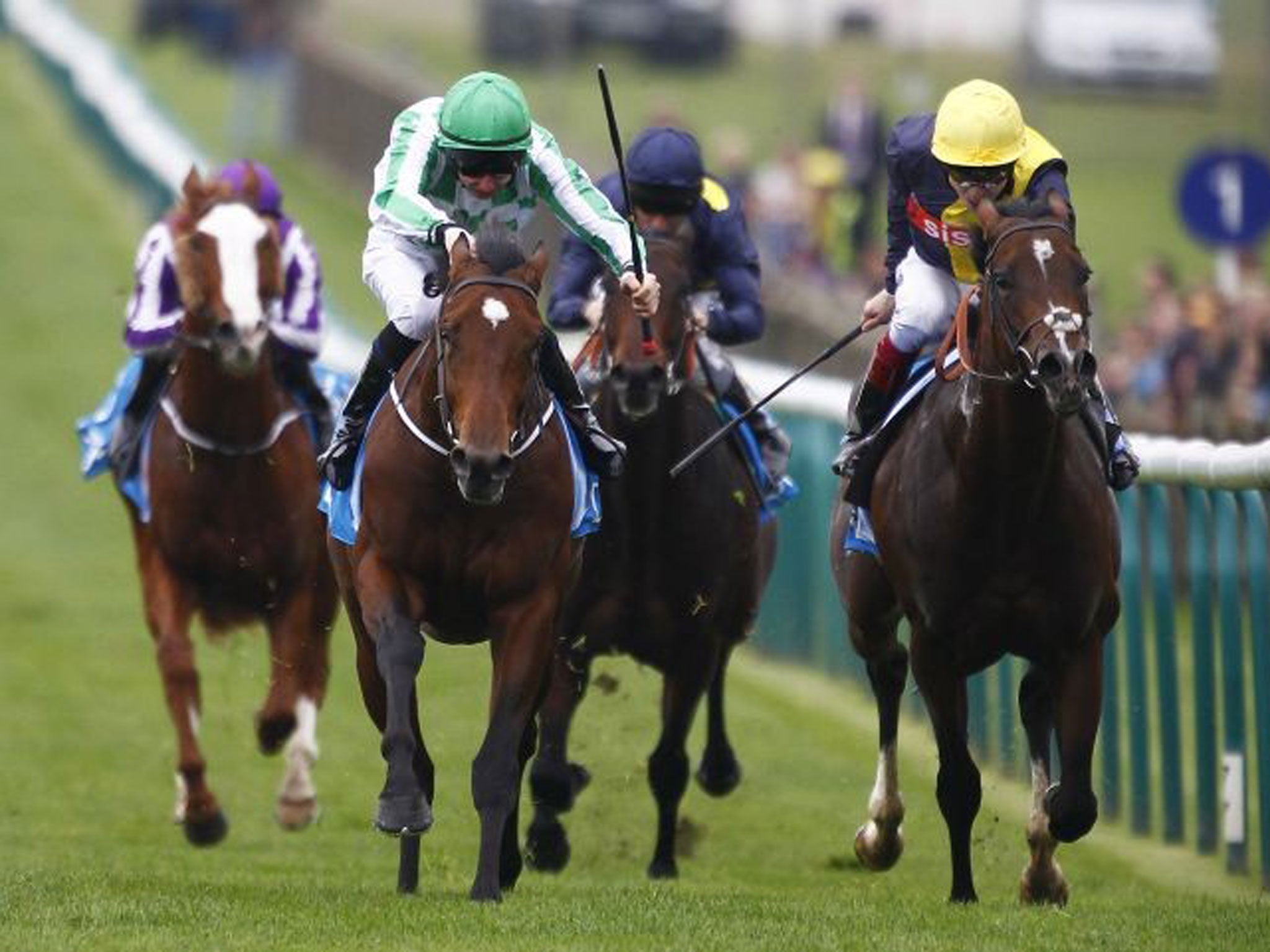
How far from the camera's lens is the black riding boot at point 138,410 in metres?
12.3

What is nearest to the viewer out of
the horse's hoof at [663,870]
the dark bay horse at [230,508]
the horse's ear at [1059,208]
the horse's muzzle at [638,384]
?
the horse's ear at [1059,208]

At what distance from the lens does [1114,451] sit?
392 inches

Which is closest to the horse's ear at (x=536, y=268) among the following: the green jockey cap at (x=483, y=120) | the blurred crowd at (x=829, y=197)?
the green jockey cap at (x=483, y=120)

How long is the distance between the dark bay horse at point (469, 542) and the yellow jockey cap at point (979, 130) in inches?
49.3

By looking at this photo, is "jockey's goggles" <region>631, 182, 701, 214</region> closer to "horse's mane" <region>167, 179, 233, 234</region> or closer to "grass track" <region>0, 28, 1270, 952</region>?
"horse's mane" <region>167, 179, 233, 234</region>

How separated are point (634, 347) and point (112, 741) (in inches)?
179

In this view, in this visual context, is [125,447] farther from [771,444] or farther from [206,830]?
[771,444]

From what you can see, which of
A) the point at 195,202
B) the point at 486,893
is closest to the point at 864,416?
the point at 486,893

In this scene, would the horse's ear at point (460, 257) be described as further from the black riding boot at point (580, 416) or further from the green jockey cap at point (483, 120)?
the black riding boot at point (580, 416)

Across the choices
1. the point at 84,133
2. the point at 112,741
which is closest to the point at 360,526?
the point at 112,741

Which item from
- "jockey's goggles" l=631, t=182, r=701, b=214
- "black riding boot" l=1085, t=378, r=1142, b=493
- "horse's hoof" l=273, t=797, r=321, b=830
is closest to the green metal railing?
"black riding boot" l=1085, t=378, r=1142, b=493

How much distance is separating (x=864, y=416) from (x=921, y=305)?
0.41m

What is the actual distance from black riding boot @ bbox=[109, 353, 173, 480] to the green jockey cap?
307 cm

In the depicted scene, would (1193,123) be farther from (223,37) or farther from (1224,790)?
(1224,790)
